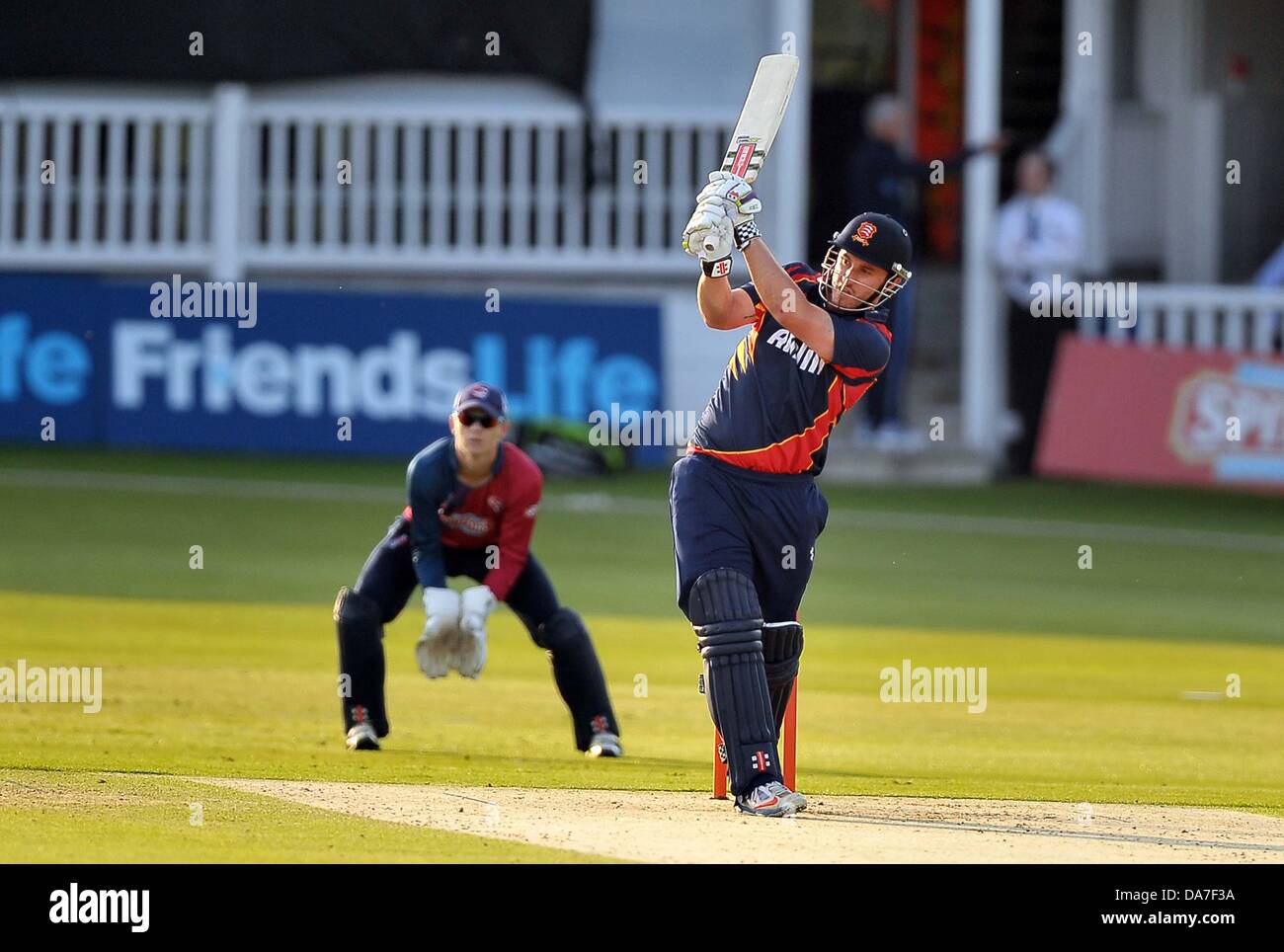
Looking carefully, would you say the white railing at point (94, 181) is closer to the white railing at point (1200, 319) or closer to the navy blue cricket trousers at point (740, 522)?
the white railing at point (1200, 319)

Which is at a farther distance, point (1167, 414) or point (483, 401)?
point (1167, 414)

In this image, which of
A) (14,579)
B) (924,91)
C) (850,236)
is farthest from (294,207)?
(850,236)

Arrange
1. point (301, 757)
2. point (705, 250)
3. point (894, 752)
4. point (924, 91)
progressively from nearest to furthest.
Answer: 1. point (705, 250)
2. point (301, 757)
3. point (894, 752)
4. point (924, 91)

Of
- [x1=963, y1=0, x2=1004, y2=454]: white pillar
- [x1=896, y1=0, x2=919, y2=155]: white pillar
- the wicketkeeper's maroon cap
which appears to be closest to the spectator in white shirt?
[x1=963, y1=0, x2=1004, y2=454]: white pillar

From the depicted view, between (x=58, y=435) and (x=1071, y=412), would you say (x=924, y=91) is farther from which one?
(x=58, y=435)

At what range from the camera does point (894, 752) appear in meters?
10.6

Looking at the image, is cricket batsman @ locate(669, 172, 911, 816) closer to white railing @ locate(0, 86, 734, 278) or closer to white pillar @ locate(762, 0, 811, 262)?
white pillar @ locate(762, 0, 811, 262)

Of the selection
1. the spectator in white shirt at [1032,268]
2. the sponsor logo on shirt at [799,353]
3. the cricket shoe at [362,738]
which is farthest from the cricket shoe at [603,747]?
the spectator in white shirt at [1032,268]

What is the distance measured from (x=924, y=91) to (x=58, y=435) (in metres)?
9.85

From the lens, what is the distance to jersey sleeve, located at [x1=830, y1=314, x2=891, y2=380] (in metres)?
7.98

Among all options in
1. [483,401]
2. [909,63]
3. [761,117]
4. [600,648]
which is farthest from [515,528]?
[909,63]

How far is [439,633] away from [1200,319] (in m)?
12.8

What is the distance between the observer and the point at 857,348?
799cm

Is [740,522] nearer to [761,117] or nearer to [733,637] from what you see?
[733,637]
